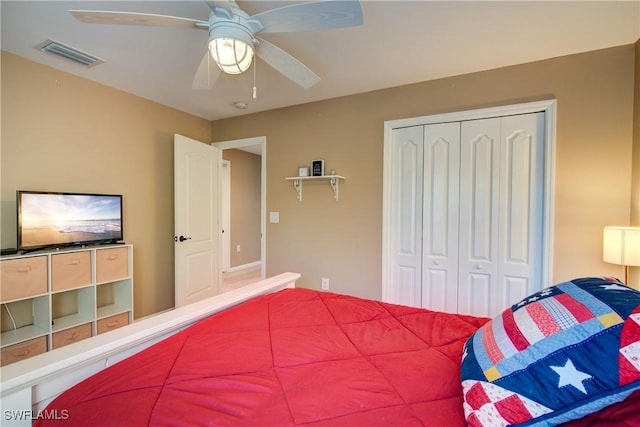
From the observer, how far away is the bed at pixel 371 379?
0.67m

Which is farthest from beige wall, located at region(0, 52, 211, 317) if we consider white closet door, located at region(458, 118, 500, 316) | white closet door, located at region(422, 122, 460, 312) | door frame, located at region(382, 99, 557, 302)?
white closet door, located at region(458, 118, 500, 316)

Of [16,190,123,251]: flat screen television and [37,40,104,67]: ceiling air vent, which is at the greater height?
[37,40,104,67]: ceiling air vent

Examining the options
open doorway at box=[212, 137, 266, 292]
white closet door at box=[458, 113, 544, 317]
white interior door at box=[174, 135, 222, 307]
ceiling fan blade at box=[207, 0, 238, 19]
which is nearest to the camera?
ceiling fan blade at box=[207, 0, 238, 19]

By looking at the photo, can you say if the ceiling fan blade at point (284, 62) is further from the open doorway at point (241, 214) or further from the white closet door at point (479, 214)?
the open doorway at point (241, 214)

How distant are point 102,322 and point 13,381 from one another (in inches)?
86.0

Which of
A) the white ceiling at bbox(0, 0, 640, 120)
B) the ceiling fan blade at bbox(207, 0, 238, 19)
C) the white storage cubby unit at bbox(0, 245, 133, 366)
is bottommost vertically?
the white storage cubby unit at bbox(0, 245, 133, 366)

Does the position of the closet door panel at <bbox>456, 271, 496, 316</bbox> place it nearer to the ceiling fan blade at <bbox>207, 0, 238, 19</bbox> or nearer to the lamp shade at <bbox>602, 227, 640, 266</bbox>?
the lamp shade at <bbox>602, 227, 640, 266</bbox>

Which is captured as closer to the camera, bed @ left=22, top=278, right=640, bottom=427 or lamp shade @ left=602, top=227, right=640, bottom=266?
bed @ left=22, top=278, right=640, bottom=427

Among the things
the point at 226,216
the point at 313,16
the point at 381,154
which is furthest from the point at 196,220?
the point at 313,16

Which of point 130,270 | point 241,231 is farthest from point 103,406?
point 241,231

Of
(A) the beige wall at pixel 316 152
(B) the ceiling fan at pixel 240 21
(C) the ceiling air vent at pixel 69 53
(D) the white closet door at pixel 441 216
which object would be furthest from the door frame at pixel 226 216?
(B) the ceiling fan at pixel 240 21

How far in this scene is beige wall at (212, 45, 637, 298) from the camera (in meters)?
2.15

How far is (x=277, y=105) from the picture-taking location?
134 inches

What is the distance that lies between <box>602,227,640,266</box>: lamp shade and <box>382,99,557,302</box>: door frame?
1.40 ft
